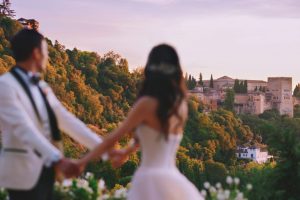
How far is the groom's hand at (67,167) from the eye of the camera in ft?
15.5

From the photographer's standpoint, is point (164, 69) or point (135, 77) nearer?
point (164, 69)

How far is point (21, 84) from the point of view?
4.73 m

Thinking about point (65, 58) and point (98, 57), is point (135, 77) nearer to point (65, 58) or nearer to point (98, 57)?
point (98, 57)

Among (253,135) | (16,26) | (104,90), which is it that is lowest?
(253,135)

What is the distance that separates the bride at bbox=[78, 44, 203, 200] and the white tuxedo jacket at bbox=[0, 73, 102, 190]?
0.48 meters

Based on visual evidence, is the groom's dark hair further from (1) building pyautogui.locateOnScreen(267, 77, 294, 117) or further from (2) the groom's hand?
(1) building pyautogui.locateOnScreen(267, 77, 294, 117)

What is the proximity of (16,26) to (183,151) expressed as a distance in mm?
20485

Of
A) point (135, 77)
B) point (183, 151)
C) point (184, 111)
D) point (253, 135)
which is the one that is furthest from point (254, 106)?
→ point (184, 111)

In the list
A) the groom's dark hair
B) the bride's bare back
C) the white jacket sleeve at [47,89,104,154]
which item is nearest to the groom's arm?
the white jacket sleeve at [47,89,104,154]

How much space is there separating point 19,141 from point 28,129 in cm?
18

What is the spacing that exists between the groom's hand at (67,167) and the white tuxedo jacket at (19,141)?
0.08 metres

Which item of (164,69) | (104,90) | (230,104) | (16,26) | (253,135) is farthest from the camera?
(230,104)

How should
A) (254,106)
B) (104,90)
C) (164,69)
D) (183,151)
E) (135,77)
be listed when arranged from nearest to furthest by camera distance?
(164,69) → (183,151) → (104,90) → (135,77) → (254,106)

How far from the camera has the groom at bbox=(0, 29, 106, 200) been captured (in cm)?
462
